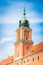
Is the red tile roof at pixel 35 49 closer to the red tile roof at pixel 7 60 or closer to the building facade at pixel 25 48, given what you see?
the building facade at pixel 25 48

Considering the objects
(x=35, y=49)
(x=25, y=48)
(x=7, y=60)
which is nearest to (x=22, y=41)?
(x=25, y=48)

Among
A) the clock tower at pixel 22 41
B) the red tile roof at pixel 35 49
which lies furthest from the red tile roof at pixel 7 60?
the red tile roof at pixel 35 49

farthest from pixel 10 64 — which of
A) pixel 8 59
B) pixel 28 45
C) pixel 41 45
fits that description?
pixel 41 45

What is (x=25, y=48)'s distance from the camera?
25.4 metres

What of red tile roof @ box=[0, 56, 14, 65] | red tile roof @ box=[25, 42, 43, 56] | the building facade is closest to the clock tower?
the building facade

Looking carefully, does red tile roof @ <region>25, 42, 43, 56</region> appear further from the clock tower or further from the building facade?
the clock tower

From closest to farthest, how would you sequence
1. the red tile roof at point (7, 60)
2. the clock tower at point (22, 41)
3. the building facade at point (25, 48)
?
the building facade at point (25, 48) < the clock tower at point (22, 41) < the red tile roof at point (7, 60)

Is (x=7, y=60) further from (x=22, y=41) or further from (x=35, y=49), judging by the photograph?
(x=35, y=49)

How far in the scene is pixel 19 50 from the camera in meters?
25.6

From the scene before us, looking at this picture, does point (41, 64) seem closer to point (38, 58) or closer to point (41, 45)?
point (38, 58)

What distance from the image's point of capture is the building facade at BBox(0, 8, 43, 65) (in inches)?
907

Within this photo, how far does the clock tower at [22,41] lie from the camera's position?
82.5 ft

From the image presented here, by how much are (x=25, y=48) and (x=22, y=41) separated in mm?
854

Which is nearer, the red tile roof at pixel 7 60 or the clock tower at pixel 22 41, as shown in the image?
the clock tower at pixel 22 41
